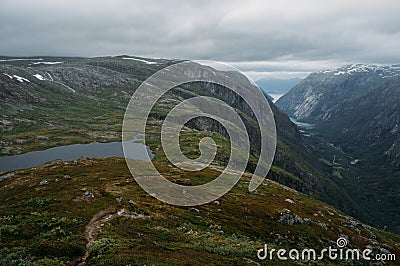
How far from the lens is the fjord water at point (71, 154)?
371 feet

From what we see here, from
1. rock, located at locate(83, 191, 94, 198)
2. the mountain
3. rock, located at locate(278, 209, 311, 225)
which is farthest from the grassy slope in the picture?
rock, located at locate(278, 209, 311, 225)

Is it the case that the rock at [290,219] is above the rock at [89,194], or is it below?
below

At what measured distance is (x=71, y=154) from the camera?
129625 millimetres

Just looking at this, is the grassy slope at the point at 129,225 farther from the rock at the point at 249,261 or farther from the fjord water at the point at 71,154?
the fjord water at the point at 71,154

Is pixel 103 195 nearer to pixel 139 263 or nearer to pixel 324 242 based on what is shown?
pixel 139 263

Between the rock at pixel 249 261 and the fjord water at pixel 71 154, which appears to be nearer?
the rock at pixel 249 261

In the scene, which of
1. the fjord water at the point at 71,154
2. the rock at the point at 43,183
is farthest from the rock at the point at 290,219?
the fjord water at the point at 71,154

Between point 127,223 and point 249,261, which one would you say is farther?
point 127,223

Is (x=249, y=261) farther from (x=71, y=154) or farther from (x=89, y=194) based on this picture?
(x=71, y=154)

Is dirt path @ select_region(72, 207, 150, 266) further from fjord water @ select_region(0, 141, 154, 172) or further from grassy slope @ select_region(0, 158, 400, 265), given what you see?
fjord water @ select_region(0, 141, 154, 172)

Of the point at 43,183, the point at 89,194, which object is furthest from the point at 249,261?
the point at 43,183

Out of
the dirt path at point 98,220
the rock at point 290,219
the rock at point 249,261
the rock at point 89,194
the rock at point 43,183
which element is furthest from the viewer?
the rock at point 290,219

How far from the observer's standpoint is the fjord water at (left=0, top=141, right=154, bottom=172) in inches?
4449

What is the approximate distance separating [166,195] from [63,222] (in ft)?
94.3
